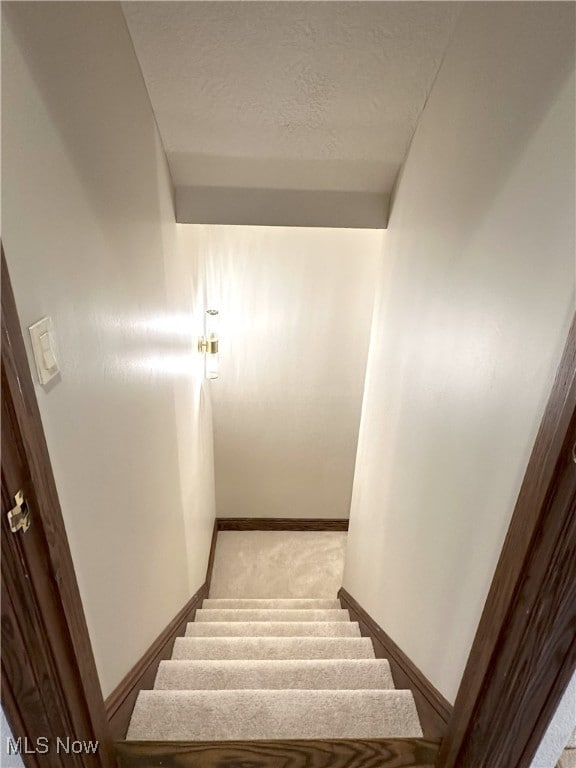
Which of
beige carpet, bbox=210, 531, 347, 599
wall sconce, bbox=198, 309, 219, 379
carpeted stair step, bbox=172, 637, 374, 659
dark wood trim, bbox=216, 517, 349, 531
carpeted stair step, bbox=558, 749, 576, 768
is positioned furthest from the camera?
dark wood trim, bbox=216, 517, 349, 531

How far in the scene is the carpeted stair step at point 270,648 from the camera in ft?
5.97

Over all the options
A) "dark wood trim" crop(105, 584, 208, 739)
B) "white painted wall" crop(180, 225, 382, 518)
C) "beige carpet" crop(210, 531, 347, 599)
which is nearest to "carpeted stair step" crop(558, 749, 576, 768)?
"dark wood trim" crop(105, 584, 208, 739)

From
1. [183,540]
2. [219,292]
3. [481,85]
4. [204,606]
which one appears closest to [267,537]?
[204,606]

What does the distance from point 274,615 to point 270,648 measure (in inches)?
31.9

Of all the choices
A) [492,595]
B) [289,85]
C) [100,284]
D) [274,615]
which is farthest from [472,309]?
[274,615]

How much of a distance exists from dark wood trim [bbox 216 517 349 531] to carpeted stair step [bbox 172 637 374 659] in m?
2.16

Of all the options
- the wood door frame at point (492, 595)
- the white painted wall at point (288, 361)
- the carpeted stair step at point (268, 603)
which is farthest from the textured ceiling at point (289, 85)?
the carpeted stair step at point (268, 603)

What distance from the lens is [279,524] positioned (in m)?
4.06

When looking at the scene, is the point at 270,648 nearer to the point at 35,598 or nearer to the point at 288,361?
the point at 35,598

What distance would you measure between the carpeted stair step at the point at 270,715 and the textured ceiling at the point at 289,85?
1.90m

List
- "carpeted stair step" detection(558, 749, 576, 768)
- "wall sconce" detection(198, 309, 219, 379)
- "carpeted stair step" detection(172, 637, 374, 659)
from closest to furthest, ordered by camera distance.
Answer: "carpeted stair step" detection(558, 749, 576, 768) → "carpeted stair step" detection(172, 637, 374, 659) → "wall sconce" detection(198, 309, 219, 379)

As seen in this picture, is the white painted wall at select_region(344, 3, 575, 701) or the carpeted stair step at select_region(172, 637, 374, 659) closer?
the white painted wall at select_region(344, 3, 575, 701)

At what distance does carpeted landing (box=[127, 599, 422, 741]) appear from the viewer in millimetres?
1294
